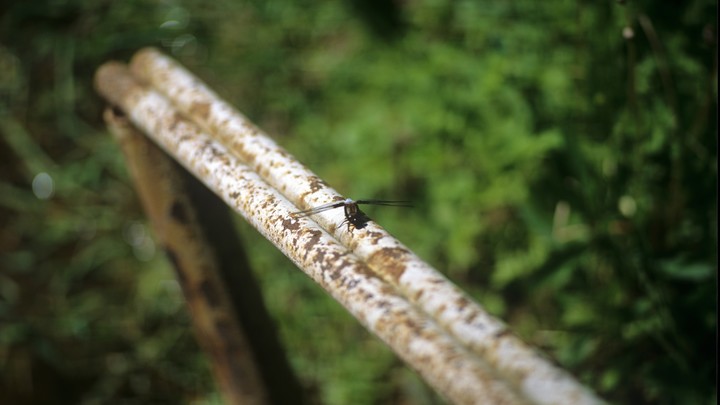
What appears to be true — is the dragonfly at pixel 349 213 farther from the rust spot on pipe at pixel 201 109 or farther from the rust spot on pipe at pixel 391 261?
the rust spot on pipe at pixel 201 109

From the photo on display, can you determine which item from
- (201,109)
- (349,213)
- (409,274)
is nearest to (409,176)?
(201,109)

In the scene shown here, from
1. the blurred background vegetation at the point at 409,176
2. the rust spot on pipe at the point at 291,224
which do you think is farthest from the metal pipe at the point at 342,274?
the blurred background vegetation at the point at 409,176

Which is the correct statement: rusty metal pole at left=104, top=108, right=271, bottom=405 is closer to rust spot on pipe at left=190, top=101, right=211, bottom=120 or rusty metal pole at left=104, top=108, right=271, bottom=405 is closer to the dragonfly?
rust spot on pipe at left=190, top=101, right=211, bottom=120

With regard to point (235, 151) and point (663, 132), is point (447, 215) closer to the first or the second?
point (663, 132)

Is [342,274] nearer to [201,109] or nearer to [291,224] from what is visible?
[291,224]

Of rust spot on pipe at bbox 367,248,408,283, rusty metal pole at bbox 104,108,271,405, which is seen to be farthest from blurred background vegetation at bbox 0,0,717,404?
rust spot on pipe at bbox 367,248,408,283

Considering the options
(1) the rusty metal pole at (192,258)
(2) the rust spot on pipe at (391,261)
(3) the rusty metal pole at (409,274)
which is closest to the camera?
(3) the rusty metal pole at (409,274)
